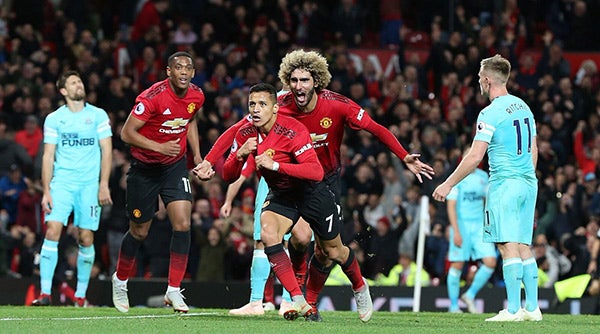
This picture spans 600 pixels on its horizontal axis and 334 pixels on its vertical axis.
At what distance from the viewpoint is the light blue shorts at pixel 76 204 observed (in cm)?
1438

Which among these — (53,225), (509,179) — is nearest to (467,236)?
(509,179)

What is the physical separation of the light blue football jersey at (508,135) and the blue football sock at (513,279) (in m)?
0.79

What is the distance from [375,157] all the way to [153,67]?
421 centimetres

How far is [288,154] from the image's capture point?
11.0 meters

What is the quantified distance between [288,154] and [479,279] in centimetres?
627

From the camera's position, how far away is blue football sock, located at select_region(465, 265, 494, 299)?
651 inches

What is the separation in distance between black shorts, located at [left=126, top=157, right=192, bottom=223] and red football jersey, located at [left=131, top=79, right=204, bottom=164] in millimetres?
86

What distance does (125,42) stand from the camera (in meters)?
24.0

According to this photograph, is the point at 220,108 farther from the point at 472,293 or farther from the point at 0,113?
the point at 472,293

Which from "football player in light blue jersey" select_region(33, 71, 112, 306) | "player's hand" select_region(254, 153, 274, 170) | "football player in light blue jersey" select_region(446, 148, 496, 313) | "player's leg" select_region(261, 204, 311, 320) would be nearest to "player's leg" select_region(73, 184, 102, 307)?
"football player in light blue jersey" select_region(33, 71, 112, 306)

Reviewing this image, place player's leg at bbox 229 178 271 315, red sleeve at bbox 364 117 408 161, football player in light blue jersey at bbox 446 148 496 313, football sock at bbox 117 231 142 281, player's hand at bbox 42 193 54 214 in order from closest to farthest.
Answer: red sleeve at bbox 364 117 408 161 → football sock at bbox 117 231 142 281 → player's leg at bbox 229 178 271 315 → player's hand at bbox 42 193 54 214 → football player in light blue jersey at bbox 446 148 496 313

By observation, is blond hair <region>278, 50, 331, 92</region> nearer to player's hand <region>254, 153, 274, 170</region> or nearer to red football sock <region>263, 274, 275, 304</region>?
player's hand <region>254, 153, 274, 170</region>

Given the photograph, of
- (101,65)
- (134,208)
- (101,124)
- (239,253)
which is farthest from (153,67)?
(134,208)

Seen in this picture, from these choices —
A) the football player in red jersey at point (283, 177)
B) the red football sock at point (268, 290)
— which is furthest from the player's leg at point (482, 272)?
the football player in red jersey at point (283, 177)
